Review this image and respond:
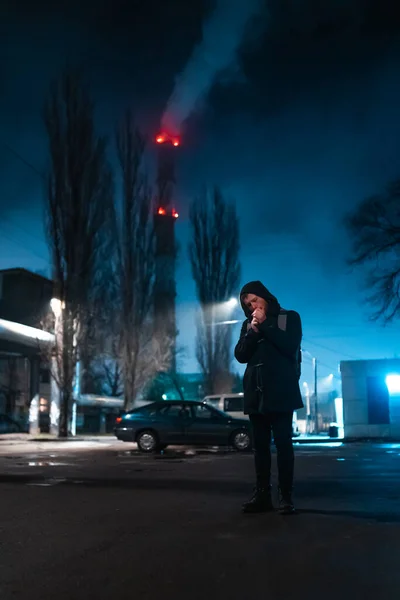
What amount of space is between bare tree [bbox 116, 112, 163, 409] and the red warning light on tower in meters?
25.8

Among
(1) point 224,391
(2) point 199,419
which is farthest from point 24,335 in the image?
(1) point 224,391

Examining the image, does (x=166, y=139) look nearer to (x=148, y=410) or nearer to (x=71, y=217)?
(x=71, y=217)

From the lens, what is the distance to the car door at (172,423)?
17.5 metres

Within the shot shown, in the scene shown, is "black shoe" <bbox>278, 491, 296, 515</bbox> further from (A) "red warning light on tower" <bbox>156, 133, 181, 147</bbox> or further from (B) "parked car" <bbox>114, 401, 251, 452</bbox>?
(A) "red warning light on tower" <bbox>156, 133, 181, 147</bbox>

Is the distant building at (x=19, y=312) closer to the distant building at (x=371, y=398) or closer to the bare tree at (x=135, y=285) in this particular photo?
the bare tree at (x=135, y=285)

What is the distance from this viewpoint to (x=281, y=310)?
195 inches

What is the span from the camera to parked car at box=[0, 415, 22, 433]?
3662cm

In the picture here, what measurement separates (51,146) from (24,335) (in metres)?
8.83

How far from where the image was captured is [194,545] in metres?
3.71

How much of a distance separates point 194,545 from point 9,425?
3578 centimetres

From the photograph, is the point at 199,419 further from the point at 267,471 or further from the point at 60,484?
the point at 267,471

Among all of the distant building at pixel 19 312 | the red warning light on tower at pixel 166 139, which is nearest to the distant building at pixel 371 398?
the distant building at pixel 19 312

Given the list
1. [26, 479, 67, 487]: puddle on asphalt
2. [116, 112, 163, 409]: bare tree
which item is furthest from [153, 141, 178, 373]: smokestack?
[26, 479, 67, 487]: puddle on asphalt

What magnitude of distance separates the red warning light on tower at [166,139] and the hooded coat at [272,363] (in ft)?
193
